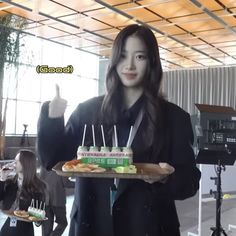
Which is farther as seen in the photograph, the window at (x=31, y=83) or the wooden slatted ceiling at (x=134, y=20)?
the window at (x=31, y=83)

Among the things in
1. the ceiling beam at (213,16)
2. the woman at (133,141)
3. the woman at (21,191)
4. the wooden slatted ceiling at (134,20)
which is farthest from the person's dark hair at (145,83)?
the ceiling beam at (213,16)

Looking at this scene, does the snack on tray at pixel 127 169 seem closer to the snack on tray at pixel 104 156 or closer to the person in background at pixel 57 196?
the snack on tray at pixel 104 156

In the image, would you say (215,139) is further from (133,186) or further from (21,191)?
(133,186)

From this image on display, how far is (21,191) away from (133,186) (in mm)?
1798

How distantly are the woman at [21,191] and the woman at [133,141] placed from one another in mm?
1563

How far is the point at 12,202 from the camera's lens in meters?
2.57

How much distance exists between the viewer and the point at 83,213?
37.8 inches

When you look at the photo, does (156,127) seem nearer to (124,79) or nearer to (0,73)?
(124,79)

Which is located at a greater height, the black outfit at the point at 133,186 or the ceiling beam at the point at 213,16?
the ceiling beam at the point at 213,16

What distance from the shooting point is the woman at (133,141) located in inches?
37.2

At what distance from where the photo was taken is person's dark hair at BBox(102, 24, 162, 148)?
1.00 m
